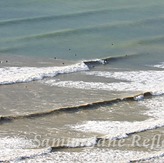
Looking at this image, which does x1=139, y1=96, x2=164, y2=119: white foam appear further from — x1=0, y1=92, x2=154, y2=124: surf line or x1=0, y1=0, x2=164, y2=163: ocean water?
x1=0, y1=92, x2=154, y2=124: surf line

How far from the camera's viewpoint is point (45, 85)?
44.9ft

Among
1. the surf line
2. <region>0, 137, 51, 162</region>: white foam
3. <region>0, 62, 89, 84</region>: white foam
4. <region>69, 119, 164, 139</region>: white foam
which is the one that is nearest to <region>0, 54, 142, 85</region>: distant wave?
<region>0, 62, 89, 84</region>: white foam

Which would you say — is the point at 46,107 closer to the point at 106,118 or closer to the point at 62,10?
the point at 106,118

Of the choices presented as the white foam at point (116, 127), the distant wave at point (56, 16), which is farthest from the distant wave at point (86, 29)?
the white foam at point (116, 127)

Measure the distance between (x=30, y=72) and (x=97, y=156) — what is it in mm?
4110

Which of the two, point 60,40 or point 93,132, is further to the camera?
point 60,40

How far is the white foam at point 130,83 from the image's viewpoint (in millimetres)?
13586

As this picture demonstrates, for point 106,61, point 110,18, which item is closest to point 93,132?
point 106,61

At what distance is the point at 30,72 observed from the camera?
47.1ft

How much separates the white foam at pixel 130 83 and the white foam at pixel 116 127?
1685mm

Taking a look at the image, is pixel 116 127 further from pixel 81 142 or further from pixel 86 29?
pixel 86 29

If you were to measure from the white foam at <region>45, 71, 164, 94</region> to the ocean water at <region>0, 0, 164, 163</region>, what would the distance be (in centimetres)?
2

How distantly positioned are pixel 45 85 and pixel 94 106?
1.41 metres

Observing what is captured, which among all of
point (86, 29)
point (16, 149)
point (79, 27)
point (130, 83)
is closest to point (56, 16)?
point (79, 27)
